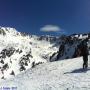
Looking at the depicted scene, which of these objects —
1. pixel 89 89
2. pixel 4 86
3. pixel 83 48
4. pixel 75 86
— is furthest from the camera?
pixel 83 48

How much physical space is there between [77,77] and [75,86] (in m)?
3.40

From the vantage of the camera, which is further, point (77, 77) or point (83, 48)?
point (83, 48)

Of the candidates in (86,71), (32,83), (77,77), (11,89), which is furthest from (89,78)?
(11,89)

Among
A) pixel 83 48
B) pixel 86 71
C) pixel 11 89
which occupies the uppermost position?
pixel 83 48

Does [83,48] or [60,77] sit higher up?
[83,48]

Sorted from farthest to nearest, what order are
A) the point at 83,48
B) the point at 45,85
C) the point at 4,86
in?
the point at 83,48 < the point at 4,86 < the point at 45,85

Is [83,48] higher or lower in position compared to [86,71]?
higher

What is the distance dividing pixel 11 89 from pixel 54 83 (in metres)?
4.23

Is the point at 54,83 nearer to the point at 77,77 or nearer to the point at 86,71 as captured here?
the point at 77,77

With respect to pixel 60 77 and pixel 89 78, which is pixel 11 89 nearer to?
pixel 60 77

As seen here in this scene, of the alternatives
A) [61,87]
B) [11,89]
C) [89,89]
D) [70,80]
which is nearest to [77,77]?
[70,80]

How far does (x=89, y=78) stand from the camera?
25047 mm

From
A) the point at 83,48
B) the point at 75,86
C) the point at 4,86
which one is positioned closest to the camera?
the point at 75,86

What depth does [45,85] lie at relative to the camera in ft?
81.8
